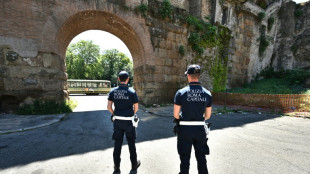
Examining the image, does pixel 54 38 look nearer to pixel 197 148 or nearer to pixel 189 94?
pixel 189 94

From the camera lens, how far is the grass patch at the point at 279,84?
1013 cm

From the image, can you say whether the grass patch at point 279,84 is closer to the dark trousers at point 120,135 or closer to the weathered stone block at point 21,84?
the dark trousers at point 120,135

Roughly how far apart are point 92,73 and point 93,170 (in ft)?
128

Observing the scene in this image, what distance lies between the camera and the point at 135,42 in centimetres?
887

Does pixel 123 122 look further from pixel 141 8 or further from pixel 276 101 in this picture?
pixel 276 101

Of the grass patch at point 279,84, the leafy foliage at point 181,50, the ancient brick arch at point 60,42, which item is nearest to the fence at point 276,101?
the grass patch at point 279,84

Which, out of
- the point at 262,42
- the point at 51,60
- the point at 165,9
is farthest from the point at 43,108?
the point at 262,42

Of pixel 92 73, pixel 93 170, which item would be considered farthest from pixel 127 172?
pixel 92 73

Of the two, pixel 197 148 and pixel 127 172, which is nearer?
pixel 197 148

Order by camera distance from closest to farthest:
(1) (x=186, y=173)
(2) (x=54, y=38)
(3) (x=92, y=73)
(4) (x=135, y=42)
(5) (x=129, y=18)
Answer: (1) (x=186, y=173), (2) (x=54, y=38), (5) (x=129, y=18), (4) (x=135, y=42), (3) (x=92, y=73)

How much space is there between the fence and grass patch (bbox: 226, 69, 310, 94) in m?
2.42

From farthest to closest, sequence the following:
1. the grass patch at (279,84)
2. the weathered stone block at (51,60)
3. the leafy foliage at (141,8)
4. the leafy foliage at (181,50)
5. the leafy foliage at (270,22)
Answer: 1. the leafy foliage at (270,22)
2. the grass patch at (279,84)
3. the leafy foliage at (181,50)
4. the leafy foliage at (141,8)
5. the weathered stone block at (51,60)

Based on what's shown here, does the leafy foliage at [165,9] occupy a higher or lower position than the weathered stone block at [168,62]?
higher

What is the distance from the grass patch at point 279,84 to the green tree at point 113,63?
34.8 m
